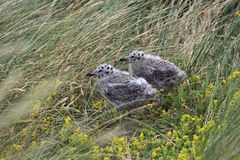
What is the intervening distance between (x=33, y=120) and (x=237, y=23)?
223 cm

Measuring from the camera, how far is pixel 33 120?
19.1 feet

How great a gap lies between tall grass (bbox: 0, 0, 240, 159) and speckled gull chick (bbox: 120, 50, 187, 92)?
0.13 metres

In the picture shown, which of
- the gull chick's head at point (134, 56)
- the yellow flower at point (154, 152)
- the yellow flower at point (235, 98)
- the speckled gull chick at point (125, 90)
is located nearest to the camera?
the yellow flower at point (235, 98)

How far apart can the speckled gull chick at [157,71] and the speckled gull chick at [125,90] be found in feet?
0.76

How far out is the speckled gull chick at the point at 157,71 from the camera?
6297 mm

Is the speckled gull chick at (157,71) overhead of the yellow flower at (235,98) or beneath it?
beneath

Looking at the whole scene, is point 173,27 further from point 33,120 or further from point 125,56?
point 33,120

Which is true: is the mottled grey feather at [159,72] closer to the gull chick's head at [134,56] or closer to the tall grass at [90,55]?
the gull chick's head at [134,56]

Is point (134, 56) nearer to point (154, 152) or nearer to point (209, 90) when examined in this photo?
point (209, 90)

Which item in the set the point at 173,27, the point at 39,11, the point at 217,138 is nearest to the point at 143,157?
the point at 217,138

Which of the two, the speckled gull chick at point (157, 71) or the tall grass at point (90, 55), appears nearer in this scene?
the tall grass at point (90, 55)

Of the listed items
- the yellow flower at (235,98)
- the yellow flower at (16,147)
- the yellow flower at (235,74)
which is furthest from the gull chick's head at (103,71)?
the yellow flower at (235,98)

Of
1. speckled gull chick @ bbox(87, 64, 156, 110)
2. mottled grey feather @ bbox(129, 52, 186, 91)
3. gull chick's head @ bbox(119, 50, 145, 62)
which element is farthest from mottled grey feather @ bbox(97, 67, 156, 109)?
gull chick's head @ bbox(119, 50, 145, 62)

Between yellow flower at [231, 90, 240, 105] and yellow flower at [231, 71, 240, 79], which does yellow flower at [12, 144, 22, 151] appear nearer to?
yellow flower at [231, 90, 240, 105]
